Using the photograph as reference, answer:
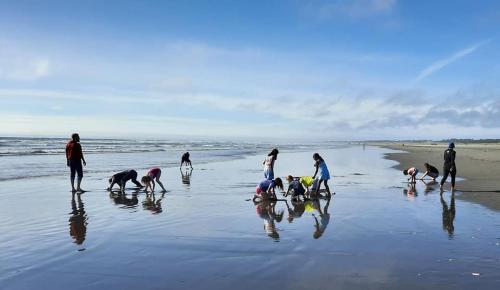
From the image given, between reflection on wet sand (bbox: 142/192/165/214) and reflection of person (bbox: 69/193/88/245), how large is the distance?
5.64 feet

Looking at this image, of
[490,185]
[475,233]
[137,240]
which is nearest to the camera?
[137,240]

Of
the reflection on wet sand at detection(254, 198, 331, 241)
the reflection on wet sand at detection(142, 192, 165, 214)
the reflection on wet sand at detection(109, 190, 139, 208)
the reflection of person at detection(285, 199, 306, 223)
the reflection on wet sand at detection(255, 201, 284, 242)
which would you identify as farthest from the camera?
the reflection on wet sand at detection(109, 190, 139, 208)

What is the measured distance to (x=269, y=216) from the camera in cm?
1098

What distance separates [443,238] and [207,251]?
469 cm

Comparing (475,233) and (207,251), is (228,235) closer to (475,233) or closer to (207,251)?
(207,251)

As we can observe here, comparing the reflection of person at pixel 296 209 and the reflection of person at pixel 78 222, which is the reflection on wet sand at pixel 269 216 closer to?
the reflection of person at pixel 296 209

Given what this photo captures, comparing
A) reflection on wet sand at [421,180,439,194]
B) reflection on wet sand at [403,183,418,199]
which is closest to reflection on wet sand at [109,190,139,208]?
reflection on wet sand at [403,183,418,199]

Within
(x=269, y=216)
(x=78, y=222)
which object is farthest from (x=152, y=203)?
(x=269, y=216)

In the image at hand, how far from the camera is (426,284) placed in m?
5.79

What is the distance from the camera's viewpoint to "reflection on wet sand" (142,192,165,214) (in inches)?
469

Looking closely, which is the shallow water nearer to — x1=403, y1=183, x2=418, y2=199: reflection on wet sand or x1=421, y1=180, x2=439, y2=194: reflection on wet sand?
x1=403, y1=183, x2=418, y2=199: reflection on wet sand

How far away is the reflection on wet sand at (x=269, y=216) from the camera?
351 inches

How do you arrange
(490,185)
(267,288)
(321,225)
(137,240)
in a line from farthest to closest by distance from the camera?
(490,185) → (321,225) → (137,240) → (267,288)

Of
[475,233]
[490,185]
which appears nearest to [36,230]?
[475,233]
